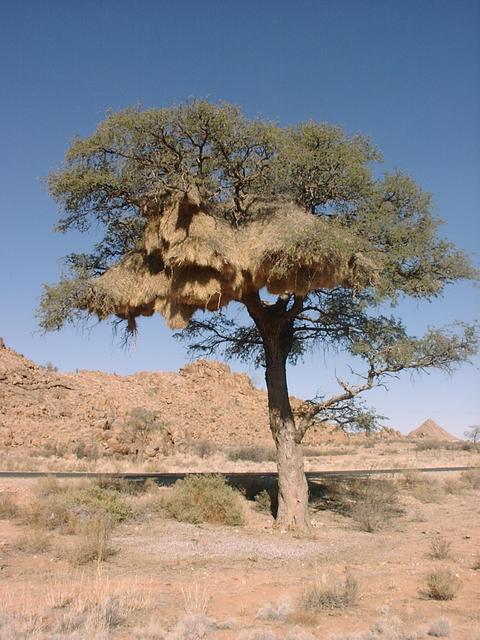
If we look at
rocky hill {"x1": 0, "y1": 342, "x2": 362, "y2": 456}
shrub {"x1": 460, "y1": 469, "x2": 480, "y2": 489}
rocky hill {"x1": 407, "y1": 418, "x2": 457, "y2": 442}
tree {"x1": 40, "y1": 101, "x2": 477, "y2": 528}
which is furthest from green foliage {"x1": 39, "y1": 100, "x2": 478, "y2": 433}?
rocky hill {"x1": 407, "y1": 418, "x2": 457, "y2": 442}

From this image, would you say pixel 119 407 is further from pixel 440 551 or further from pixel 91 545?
pixel 440 551

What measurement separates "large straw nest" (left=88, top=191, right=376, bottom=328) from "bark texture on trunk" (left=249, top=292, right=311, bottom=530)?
1.16 m

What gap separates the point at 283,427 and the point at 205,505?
100 inches

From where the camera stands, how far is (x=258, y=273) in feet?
43.3

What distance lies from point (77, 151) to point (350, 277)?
6726 mm

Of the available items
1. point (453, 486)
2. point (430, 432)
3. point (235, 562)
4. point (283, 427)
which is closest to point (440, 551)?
point (235, 562)

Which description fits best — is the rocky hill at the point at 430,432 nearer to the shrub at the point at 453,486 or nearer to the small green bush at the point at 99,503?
the shrub at the point at 453,486

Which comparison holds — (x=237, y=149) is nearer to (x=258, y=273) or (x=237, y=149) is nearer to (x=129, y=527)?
(x=258, y=273)

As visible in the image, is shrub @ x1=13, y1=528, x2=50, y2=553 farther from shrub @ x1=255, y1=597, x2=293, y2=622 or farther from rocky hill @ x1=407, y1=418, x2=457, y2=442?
rocky hill @ x1=407, y1=418, x2=457, y2=442

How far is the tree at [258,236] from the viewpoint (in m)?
13.3

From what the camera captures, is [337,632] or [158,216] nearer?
[337,632]

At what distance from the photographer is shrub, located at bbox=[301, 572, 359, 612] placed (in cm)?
716

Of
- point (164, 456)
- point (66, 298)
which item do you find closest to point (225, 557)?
point (66, 298)

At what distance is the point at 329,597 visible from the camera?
730 centimetres
